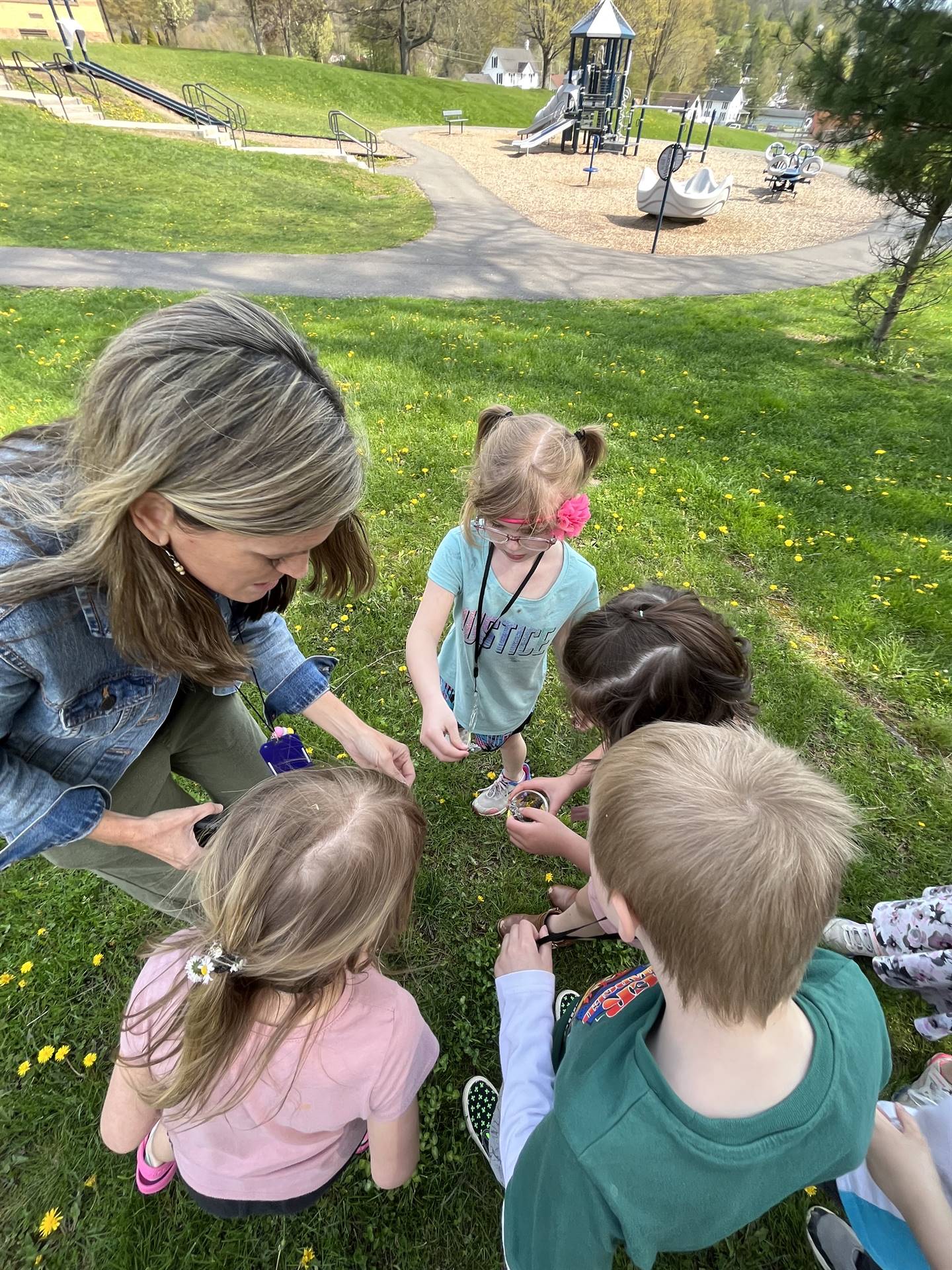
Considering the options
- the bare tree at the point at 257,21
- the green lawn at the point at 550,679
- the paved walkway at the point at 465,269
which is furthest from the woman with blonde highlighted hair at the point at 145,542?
the bare tree at the point at 257,21

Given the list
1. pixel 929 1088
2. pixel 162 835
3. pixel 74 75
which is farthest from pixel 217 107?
pixel 929 1088

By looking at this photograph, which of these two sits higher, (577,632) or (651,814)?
(651,814)

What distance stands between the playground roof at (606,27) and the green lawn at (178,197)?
12.4m

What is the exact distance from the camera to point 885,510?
15.9 feet

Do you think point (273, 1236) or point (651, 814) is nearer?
point (651, 814)

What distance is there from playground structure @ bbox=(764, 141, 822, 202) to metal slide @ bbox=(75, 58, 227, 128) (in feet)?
60.7

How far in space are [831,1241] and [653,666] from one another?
1.74 meters

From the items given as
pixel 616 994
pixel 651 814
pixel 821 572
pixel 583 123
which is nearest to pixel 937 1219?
pixel 616 994

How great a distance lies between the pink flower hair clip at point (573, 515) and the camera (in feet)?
6.59

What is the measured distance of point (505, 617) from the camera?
2252 mm

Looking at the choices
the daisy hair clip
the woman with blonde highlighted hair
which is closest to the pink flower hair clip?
the woman with blonde highlighted hair

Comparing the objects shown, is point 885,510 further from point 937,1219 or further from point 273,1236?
point 273,1236

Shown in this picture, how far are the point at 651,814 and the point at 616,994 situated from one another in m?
0.73

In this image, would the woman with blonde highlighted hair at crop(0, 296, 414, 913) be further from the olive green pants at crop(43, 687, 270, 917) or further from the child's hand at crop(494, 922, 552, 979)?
the child's hand at crop(494, 922, 552, 979)
